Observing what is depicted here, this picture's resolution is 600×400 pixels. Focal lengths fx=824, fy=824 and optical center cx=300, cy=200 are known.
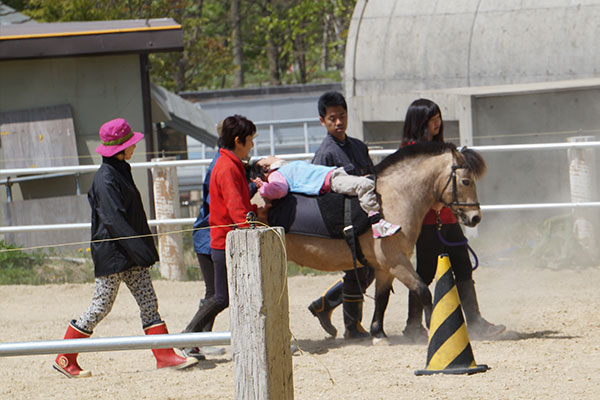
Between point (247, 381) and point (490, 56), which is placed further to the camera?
point (490, 56)

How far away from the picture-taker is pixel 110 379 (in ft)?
17.1

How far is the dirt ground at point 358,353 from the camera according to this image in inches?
175

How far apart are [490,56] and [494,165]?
9.15ft

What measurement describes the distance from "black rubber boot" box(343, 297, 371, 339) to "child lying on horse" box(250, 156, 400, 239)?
73 cm

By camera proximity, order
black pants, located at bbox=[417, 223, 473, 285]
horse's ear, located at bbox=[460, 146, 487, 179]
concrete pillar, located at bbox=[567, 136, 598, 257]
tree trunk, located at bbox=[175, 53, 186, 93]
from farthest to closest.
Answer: tree trunk, located at bbox=[175, 53, 186, 93] → concrete pillar, located at bbox=[567, 136, 598, 257] → black pants, located at bbox=[417, 223, 473, 285] → horse's ear, located at bbox=[460, 146, 487, 179]

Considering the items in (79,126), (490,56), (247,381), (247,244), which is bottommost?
(247,381)

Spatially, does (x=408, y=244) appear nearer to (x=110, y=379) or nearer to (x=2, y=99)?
(x=110, y=379)

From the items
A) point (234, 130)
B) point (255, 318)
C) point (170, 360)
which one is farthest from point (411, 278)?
point (255, 318)

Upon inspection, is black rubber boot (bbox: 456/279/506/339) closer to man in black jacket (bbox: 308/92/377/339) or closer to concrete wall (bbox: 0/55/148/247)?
man in black jacket (bbox: 308/92/377/339)

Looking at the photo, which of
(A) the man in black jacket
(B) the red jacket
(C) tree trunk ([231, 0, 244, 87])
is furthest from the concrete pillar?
(C) tree trunk ([231, 0, 244, 87])

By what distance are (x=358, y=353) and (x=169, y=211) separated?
3761 mm

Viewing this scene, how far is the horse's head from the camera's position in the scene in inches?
224

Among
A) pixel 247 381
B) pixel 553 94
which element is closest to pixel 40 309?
pixel 247 381

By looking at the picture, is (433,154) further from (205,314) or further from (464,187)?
(205,314)
